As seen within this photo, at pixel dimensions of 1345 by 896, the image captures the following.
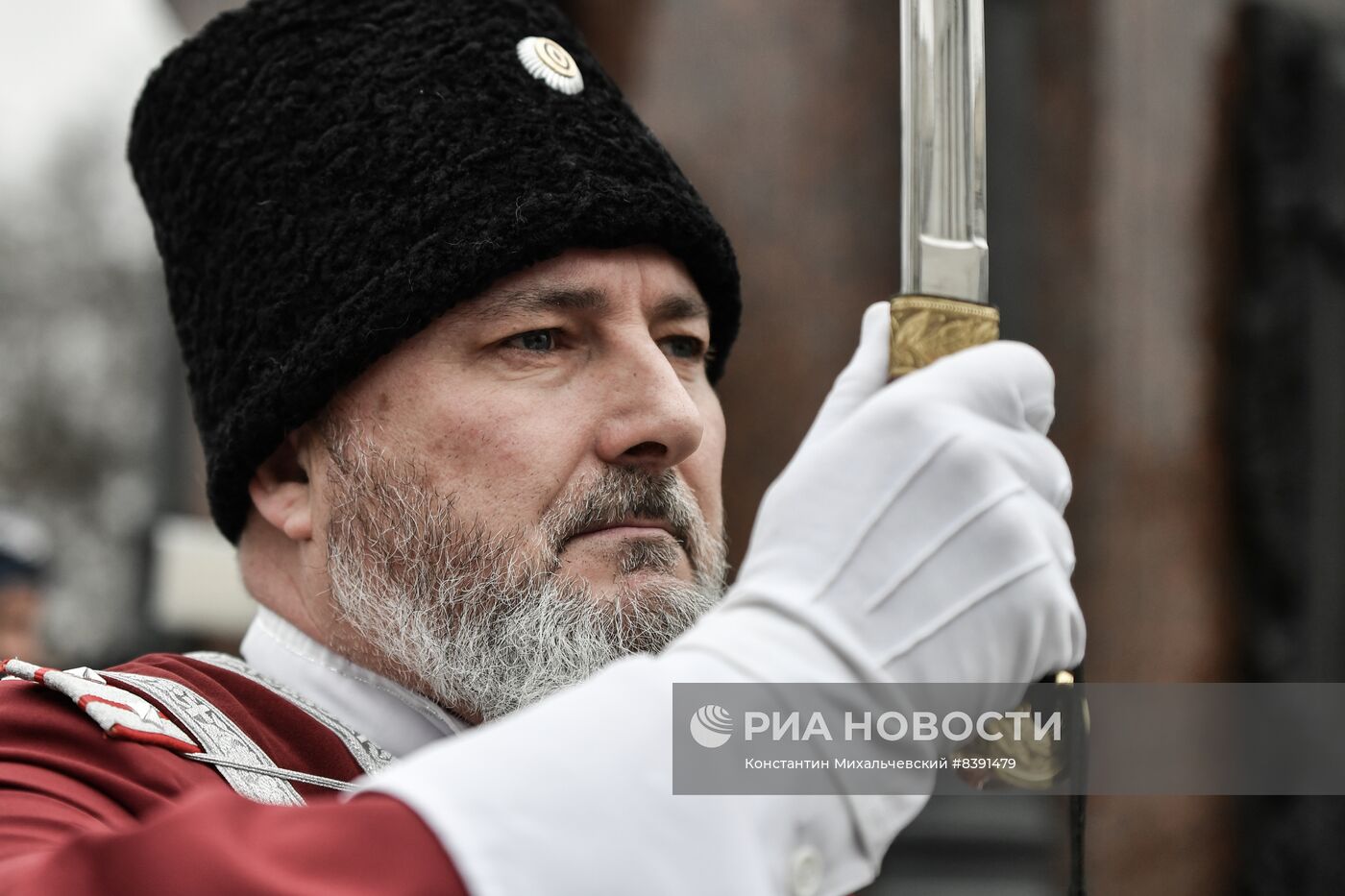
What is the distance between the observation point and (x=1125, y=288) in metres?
5.78

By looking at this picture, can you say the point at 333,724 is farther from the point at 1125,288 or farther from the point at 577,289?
the point at 1125,288

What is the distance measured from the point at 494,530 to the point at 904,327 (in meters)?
1.10

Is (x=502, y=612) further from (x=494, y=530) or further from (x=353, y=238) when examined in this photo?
(x=353, y=238)

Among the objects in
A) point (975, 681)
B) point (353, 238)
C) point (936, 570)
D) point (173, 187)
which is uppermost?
point (173, 187)

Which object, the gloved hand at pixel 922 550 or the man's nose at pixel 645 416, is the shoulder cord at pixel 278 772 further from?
the gloved hand at pixel 922 550

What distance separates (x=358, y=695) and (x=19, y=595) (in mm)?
5209

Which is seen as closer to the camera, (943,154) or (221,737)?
(943,154)

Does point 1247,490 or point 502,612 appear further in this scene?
point 1247,490

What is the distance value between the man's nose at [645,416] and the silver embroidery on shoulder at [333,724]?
24.5 inches

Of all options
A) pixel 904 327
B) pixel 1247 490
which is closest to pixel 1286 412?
pixel 1247 490

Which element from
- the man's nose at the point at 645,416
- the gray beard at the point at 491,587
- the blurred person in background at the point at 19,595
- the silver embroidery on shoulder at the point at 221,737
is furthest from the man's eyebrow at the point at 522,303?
the blurred person in background at the point at 19,595

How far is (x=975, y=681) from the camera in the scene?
5.20ft

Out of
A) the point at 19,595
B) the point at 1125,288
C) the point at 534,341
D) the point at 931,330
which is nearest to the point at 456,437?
the point at 534,341

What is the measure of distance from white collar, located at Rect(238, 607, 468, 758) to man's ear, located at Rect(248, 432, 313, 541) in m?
0.21
